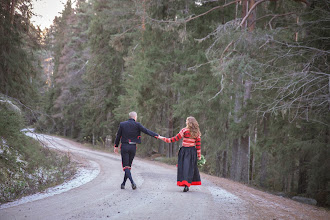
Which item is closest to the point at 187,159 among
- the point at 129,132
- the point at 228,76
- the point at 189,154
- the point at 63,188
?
the point at 189,154

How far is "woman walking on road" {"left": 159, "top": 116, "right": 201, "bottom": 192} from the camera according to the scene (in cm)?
917

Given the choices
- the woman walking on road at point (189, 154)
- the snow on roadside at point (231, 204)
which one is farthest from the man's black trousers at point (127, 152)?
the snow on roadside at point (231, 204)

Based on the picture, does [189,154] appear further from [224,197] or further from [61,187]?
[61,187]

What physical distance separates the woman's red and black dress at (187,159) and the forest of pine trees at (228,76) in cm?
266

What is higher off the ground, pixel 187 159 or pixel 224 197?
pixel 187 159

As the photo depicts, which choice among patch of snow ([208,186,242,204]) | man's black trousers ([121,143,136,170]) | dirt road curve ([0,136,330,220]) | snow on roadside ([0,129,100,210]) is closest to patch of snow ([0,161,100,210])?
snow on roadside ([0,129,100,210])

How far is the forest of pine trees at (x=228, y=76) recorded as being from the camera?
11273 millimetres

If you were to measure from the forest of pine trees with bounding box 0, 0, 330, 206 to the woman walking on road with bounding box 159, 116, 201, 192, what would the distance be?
2.46 m

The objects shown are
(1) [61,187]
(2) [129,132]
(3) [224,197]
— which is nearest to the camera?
(3) [224,197]

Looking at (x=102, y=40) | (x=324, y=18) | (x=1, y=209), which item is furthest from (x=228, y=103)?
(x=102, y=40)

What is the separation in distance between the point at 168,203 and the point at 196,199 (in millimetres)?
953

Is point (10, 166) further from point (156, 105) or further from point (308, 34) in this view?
point (156, 105)

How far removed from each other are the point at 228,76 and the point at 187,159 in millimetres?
5746

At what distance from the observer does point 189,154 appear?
9391 mm
